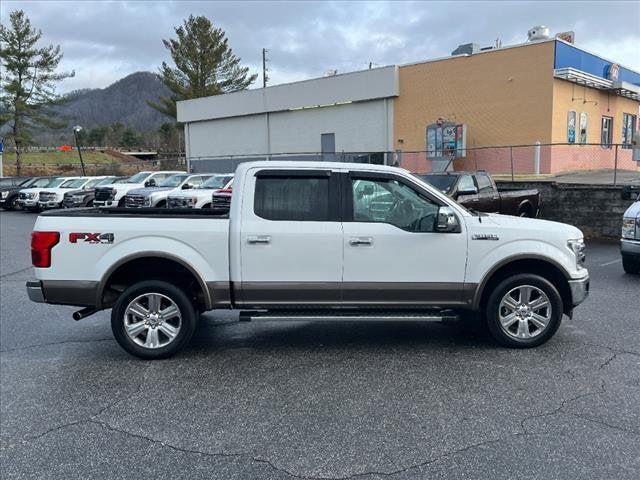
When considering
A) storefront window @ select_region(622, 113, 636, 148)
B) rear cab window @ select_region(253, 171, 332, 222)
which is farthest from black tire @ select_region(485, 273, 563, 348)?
storefront window @ select_region(622, 113, 636, 148)

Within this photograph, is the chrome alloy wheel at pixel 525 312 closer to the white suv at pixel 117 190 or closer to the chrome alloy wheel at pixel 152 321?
the chrome alloy wheel at pixel 152 321

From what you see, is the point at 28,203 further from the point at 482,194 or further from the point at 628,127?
the point at 628,127

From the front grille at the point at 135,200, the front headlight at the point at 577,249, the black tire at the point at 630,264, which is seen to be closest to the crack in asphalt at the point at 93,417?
the front headlight at the point at 577,249

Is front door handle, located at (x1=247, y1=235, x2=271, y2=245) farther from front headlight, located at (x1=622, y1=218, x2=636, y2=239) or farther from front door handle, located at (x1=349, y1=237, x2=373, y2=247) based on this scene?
front headlight, located at (x1=622, y1=218, x2=636, y2=239)

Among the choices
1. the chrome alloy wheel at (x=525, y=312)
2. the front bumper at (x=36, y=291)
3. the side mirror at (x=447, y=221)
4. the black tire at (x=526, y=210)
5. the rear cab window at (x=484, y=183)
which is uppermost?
the rear cab window at (x=484, y=183)

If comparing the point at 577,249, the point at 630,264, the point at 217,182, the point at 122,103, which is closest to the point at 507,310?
the point at 577,249

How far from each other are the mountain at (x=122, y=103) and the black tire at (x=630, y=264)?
387ft

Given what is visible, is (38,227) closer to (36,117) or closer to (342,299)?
(342,299)

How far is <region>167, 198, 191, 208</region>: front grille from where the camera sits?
18594mm

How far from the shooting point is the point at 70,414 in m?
4.41

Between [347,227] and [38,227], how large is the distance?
2.96 meters

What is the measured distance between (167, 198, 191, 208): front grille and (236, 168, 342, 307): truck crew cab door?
13474 millimetres

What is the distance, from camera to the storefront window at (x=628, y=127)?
95.0 ft

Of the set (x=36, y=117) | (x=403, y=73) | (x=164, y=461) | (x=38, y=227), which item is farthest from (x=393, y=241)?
(x=36, y=117)
